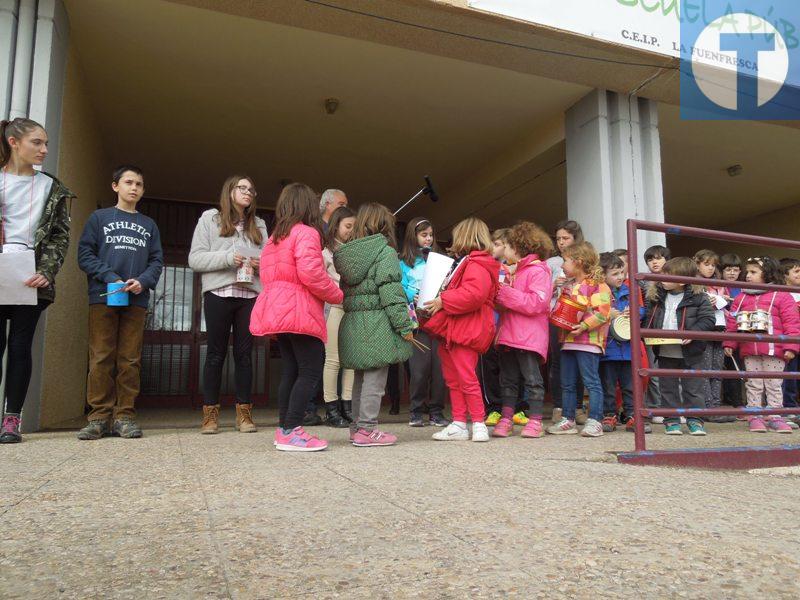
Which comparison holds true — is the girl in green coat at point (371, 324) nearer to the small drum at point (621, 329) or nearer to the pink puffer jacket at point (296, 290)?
the pink puffer jacket at point (296, 290)

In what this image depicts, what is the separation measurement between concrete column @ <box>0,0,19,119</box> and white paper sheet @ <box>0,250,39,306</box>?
1357mm

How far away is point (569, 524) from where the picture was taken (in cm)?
158

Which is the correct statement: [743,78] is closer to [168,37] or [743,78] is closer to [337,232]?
[337,232]

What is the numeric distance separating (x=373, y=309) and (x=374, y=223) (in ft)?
1.65

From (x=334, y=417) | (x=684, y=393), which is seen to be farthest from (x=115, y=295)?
(x=684, y=393)

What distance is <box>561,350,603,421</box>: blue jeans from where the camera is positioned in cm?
395

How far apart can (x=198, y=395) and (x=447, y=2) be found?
5814 millimetres

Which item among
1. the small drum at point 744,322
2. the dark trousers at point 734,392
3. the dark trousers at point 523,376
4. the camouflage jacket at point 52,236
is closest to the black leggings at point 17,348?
the camouflage jacket at point 52,236

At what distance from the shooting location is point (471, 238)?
3607mm

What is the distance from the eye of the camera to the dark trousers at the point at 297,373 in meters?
3.05

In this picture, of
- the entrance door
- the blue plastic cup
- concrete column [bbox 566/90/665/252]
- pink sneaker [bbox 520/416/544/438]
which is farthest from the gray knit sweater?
the entrance door

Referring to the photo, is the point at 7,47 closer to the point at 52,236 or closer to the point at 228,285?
the point at 52,236

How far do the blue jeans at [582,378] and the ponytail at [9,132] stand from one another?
3540 mm

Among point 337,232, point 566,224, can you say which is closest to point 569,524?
point 337,232
